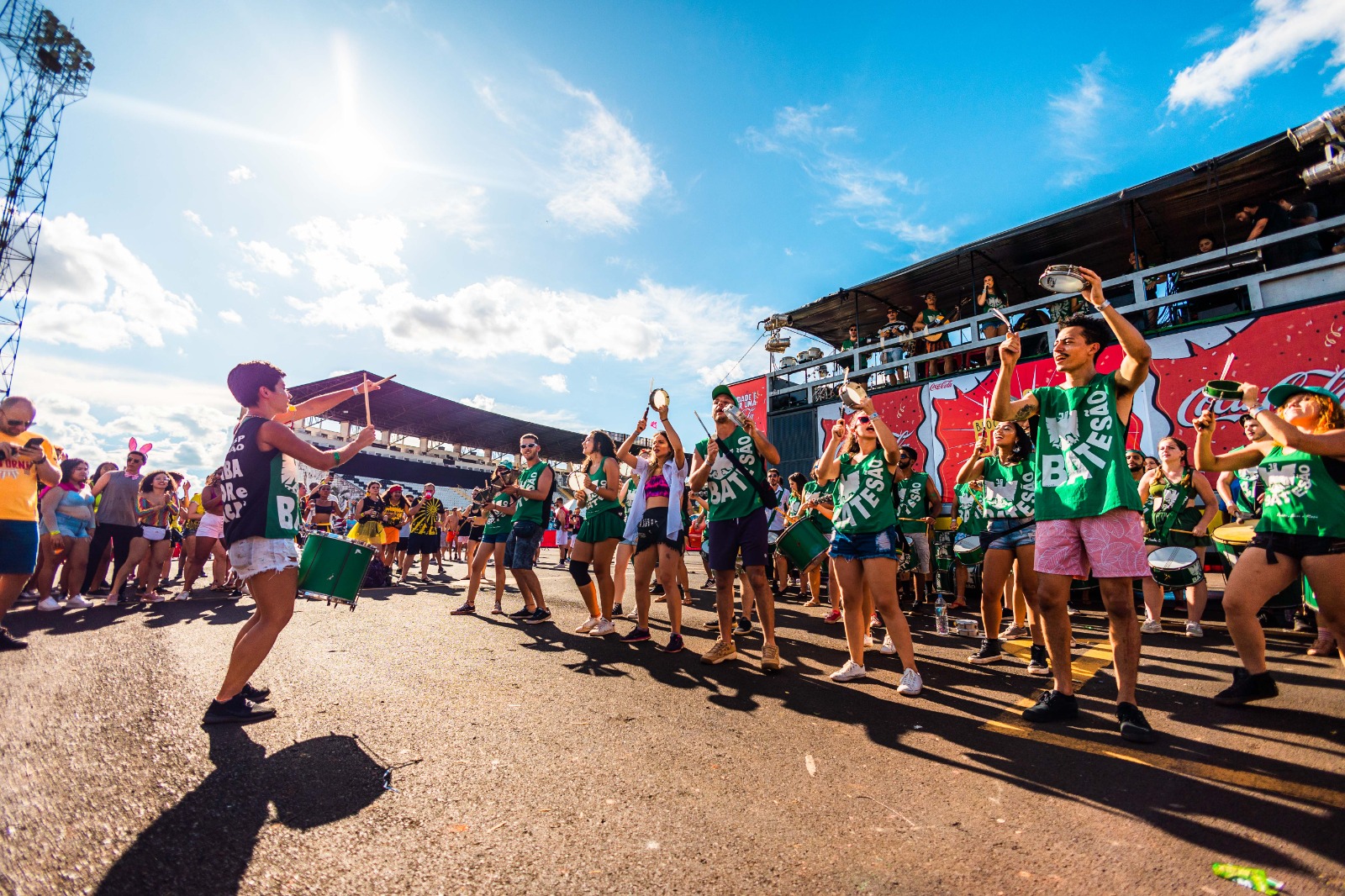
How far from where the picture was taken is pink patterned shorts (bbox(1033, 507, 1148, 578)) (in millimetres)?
2980

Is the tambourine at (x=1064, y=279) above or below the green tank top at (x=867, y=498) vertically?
above

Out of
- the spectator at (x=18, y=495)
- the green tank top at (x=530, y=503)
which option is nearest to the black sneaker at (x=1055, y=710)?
the green tank top at (x=530, y=503)

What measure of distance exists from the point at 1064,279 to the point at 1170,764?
2419 millimetres

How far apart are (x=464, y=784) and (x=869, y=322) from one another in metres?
17.5

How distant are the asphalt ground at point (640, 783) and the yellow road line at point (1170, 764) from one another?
0.05 feet

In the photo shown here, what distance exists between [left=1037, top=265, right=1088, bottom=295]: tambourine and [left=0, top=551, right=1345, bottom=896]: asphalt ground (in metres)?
2.37

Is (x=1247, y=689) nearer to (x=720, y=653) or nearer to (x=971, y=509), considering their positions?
(x=971, y=509)

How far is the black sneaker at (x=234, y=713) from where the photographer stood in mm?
3008

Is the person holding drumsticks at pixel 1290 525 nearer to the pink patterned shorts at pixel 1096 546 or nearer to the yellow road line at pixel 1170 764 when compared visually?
the pink patterned shorts at pixel 1096 546

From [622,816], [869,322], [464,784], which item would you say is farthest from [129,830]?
[869,322]

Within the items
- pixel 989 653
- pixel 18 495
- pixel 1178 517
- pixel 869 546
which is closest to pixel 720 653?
pixel 869 546

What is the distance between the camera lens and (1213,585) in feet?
27.9

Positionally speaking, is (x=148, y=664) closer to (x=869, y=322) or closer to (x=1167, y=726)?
(x=1167, y=726)

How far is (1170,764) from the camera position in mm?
2570
